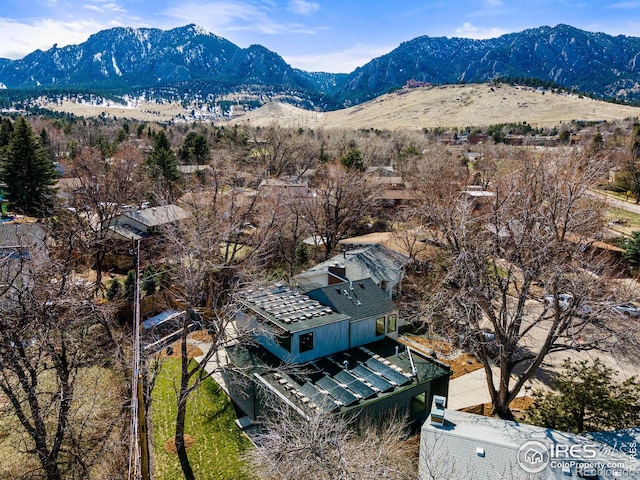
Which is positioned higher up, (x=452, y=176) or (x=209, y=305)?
(x=452, y=176)

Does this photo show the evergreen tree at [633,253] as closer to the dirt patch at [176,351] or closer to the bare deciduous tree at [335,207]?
the bare deciduous tree at [335,207]

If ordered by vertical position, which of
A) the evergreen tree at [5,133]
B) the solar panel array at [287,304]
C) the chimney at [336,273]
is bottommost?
the chimney at [336,273]

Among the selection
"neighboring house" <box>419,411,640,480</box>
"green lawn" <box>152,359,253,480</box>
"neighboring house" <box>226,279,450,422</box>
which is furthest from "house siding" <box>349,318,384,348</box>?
"neighboring house" <box>419,411,640,480</box>

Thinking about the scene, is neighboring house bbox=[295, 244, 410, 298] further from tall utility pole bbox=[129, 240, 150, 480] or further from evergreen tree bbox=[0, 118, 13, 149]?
evergreen tree bbox=[0, 118, 13, 149]

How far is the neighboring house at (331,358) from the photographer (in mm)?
15375

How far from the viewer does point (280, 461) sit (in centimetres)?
1082

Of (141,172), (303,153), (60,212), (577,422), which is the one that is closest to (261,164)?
A: (303,153)

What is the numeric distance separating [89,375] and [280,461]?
1423 centimetres

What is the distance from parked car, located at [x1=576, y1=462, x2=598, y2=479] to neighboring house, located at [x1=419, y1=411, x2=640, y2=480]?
0.02 meters

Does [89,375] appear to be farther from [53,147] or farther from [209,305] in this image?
[53,147]

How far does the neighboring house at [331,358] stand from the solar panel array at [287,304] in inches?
→ 1.8

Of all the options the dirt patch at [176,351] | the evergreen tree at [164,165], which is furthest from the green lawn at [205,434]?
the evergreen tree at [164,165]

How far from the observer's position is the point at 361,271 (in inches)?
1072

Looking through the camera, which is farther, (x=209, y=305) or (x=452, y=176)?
(x=452, y=176)
